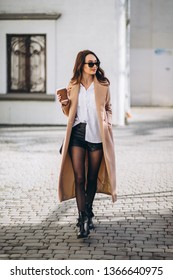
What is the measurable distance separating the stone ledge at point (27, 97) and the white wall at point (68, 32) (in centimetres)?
13

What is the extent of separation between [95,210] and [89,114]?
66.7 inches

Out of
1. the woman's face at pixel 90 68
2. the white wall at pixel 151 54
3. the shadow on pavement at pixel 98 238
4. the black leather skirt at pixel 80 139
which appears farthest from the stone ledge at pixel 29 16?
the black leather skirt at pixel 80 139

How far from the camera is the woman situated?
5941 mm

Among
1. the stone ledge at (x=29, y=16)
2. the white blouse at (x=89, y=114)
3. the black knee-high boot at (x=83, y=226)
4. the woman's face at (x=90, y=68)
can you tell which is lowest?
the black knee-high boot at (x=83, y=226)

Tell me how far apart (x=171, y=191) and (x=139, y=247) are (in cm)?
300

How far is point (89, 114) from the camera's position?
5980 mm

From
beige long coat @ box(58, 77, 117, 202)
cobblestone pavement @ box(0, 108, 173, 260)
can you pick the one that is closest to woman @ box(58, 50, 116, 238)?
beige long coat @ box(58, 77, 117, 202)

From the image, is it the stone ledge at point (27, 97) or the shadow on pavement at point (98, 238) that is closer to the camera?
the shadow on pavement at point (98, 238)

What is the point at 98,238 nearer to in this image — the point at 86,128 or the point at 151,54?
the point at 86,128

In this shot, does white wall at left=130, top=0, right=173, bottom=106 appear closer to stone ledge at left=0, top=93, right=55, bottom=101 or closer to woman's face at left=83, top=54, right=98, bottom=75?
stone ledge at left=0, top=93, right=55, bottom=101

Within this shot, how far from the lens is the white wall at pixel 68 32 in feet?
57.7

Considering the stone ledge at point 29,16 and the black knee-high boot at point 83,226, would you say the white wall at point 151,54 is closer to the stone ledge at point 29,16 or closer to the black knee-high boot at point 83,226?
the stone ledge at point 29,16

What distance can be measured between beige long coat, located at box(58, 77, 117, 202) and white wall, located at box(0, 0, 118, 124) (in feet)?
38.0

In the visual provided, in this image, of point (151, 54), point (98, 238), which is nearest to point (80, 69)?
point (98, 238)
